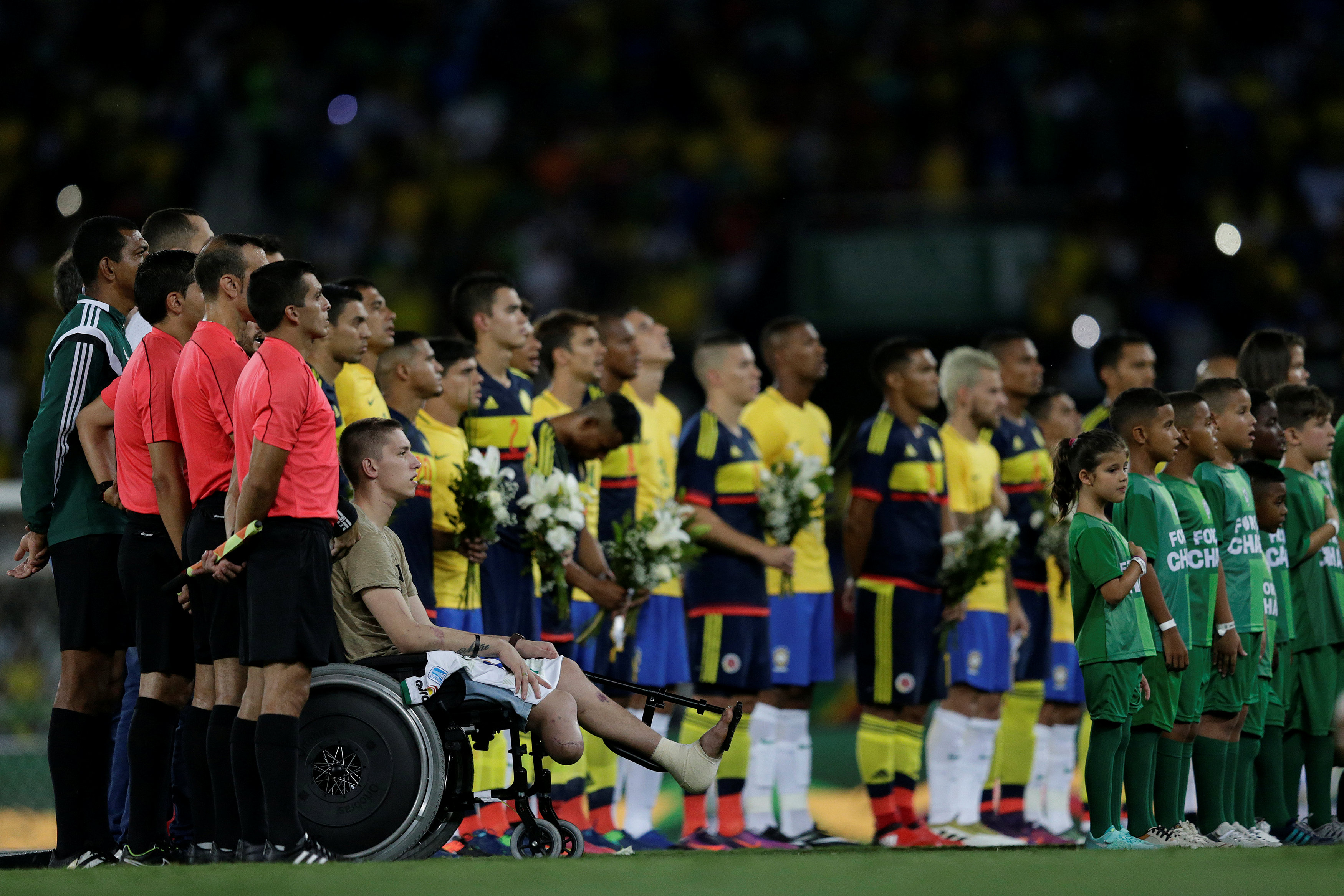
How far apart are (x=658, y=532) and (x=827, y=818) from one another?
9.50ft

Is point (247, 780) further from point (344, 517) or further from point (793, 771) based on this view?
point (793, 771)

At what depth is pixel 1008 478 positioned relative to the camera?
9578 millimetres

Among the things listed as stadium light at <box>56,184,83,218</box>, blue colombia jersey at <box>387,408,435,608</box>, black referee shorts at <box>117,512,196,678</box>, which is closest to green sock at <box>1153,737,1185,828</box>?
blue colombia jersey at <box>387,408,435,608</box>

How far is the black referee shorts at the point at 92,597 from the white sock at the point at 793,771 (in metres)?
3.50

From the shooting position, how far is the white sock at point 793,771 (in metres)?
8.44

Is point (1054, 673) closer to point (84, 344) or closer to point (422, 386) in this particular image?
point (422, 386)

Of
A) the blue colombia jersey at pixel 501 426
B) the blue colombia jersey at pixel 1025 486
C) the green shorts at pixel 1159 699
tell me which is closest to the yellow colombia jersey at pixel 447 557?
the blue colombia jersey at pixel 501 426

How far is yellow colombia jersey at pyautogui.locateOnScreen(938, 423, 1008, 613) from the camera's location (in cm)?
936

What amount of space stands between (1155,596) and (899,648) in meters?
2.15

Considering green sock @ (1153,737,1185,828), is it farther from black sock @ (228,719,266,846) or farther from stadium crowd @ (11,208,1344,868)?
black sock @ (228,719,266,846)

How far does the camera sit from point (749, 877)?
4875mm

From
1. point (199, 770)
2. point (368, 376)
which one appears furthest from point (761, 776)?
point (199, 770)

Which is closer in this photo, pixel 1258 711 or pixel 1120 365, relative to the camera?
pixel 1258 711

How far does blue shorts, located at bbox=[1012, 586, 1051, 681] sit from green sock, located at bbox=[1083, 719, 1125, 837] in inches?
112
